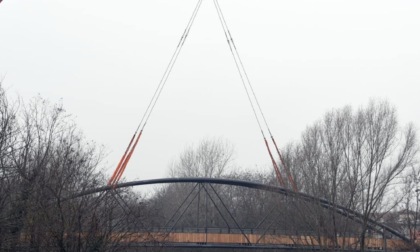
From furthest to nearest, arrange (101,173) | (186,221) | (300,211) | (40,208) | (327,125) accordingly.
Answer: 1. (186,221)
2. (327,125)
3. (300,211)
4. (101,173)
5. (40,208)

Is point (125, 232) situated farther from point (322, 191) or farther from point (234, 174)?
point (234, 174)

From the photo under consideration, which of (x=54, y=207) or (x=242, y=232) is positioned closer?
(x=54, y=207)

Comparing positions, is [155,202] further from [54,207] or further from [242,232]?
[54,207]

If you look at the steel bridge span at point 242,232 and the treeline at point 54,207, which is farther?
the steel bridge span at point 242,232

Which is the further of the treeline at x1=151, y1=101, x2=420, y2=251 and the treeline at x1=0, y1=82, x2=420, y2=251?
the treeline at x1=151, y1=101, x2=420, y2=251

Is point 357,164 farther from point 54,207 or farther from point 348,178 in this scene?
point 54,207

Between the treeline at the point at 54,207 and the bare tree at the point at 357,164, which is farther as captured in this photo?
the bare tree at the point at 357,164

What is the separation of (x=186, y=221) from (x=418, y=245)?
3308 cm

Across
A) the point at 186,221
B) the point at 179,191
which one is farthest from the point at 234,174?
the point at 186,221

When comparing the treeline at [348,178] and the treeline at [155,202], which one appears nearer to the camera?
the treeline at [155,202]

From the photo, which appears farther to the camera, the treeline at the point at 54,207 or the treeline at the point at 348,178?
the treeline at the point at 348,178

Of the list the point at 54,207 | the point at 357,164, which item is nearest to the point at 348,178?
the point at 357,164

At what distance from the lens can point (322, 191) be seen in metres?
42.9

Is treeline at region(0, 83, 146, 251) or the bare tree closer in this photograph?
treeline at region(0, 83, 146, 251)
